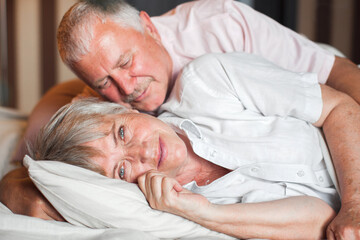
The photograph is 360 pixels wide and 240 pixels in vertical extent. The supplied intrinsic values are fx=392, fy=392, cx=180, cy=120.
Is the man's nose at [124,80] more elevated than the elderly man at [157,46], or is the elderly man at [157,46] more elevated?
the elderly man at [157,46]

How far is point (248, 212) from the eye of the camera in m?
1.01

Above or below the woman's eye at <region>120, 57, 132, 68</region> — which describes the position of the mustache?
below

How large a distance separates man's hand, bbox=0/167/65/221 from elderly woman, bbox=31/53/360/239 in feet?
0.34

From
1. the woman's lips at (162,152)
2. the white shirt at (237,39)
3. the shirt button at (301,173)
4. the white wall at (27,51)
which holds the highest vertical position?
the white shirt at (237,39)

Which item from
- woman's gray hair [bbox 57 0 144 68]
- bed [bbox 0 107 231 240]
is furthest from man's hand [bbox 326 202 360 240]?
woman's gray hair [bbox 57 0 144 68]

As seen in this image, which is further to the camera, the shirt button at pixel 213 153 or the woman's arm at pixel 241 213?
the shirt button at pixel 213 153

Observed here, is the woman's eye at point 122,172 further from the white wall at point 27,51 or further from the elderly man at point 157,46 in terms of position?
the white wall at point 27,51

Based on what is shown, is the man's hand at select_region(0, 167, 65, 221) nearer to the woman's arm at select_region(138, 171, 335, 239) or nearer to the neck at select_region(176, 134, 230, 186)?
the woman's arm at select_region(138, 171, 335, 239)

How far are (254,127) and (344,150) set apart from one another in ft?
0.88

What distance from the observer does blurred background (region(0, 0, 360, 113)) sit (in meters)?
3.57

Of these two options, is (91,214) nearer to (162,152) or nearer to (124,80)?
(162,152)

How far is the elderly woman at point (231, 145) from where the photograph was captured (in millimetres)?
1023

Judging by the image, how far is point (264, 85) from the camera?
1.21m

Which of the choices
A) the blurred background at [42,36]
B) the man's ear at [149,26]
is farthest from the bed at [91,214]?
the blurred background at [42,36]
